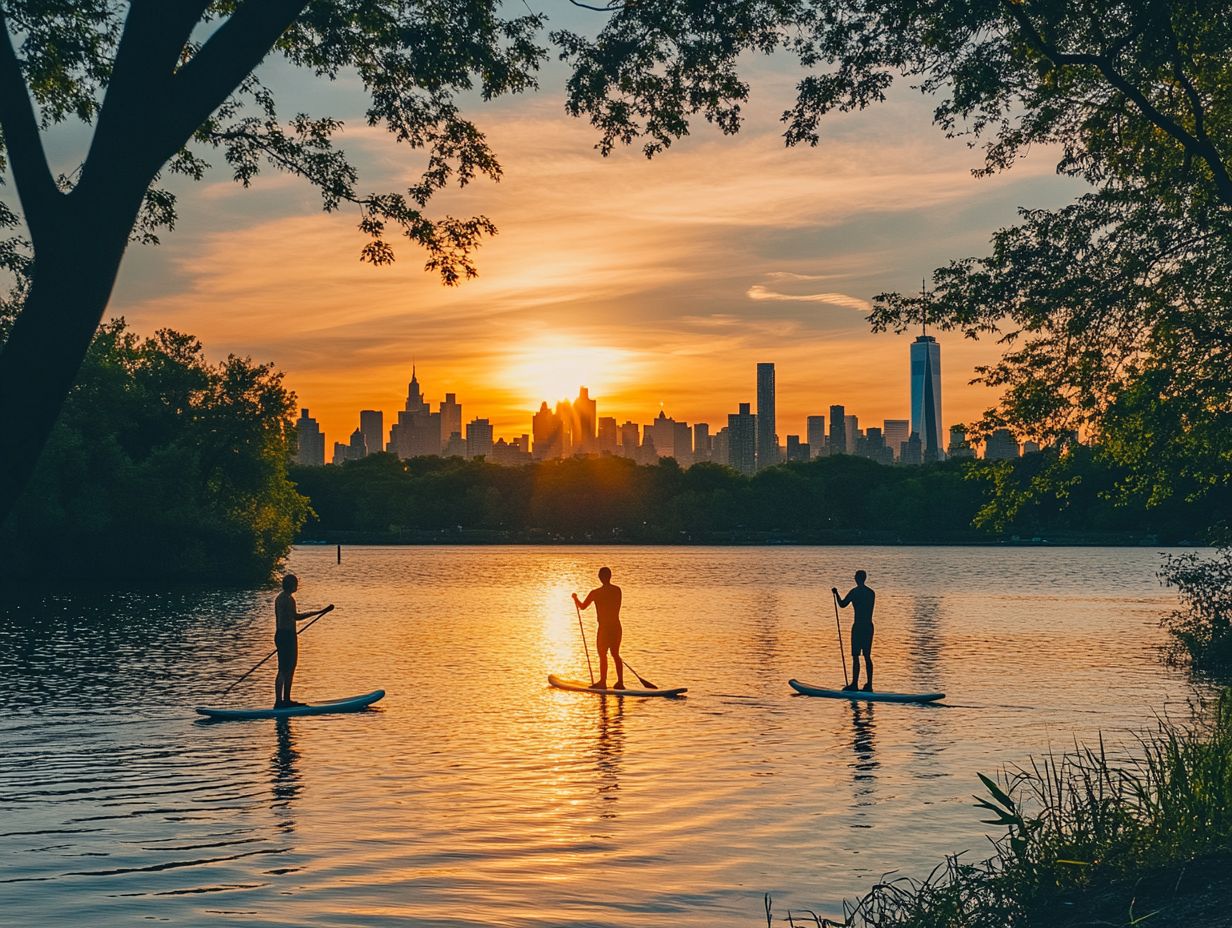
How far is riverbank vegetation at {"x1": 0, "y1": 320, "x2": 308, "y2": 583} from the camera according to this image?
7231 cm

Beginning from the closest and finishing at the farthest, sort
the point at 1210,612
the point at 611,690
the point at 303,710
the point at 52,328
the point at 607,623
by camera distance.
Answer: the point at 52,328 < the point at 303,710 < the point at 607,623 < the point at 611,690 < the point at 1210,612

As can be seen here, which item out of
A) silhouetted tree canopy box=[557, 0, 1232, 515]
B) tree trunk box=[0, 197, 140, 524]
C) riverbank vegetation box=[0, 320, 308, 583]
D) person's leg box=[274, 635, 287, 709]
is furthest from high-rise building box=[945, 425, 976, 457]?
riverbank vegetation box=[0, 320, 308, 583]

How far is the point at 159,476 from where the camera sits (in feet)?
253

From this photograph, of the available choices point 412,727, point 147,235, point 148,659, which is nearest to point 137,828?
point 147,235

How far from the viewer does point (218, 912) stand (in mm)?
10812

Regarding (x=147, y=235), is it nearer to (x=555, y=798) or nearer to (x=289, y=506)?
(x=555, y=798)

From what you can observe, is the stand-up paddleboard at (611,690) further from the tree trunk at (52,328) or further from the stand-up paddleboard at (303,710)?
the tree trunk at (52,328)

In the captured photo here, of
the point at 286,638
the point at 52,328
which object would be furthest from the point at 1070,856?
the point at 286,638

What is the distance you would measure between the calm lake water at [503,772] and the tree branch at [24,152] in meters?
6.11

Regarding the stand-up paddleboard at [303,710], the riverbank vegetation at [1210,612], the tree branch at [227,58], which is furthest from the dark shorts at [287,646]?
the riverbank vegetation at [1210,612]

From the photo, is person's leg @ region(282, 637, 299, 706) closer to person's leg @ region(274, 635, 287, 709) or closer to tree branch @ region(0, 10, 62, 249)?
person's leg @ region(274, 635, 287, 709)

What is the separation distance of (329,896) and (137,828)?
3.94 m

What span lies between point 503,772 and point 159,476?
6430 cm

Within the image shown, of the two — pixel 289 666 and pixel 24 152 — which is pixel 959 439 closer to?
pixel 289 666
